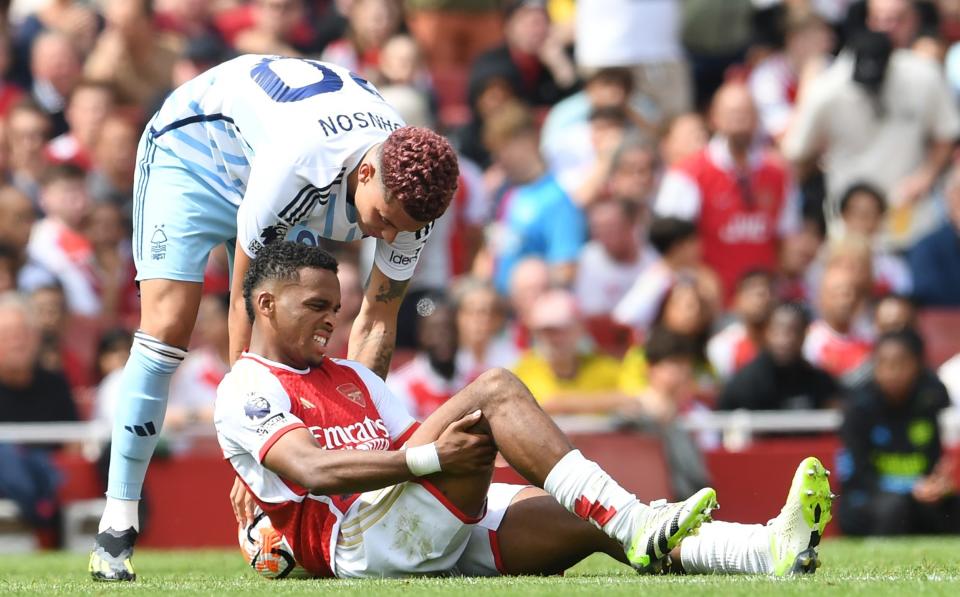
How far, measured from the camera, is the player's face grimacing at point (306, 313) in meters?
6.16

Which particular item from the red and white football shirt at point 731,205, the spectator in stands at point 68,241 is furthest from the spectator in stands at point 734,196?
the spectator in stands at point 68,241

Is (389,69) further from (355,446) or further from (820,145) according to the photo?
(355,446)

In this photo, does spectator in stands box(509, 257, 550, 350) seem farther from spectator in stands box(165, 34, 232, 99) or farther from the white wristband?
the white wristband

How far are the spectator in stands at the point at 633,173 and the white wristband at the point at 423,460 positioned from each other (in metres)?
6.67

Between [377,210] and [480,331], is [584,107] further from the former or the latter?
[377,210]

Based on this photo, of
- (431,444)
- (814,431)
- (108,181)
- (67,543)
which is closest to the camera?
(431,444)

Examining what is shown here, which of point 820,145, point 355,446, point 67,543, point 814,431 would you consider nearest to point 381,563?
point 355,446

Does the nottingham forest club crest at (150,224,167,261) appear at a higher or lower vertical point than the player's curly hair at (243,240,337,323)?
lower

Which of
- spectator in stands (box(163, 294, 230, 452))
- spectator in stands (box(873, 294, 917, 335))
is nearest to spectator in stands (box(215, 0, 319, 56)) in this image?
spectator in stands (box(163, 294, 230, 452))

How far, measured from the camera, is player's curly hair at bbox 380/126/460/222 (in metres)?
6.11

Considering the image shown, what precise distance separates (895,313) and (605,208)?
208 centimetres

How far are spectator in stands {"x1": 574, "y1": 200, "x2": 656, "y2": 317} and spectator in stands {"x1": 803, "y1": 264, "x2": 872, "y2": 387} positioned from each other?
1239 millimetres

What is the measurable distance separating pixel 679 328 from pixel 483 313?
50.2 inches

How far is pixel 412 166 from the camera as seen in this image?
6117 mm
